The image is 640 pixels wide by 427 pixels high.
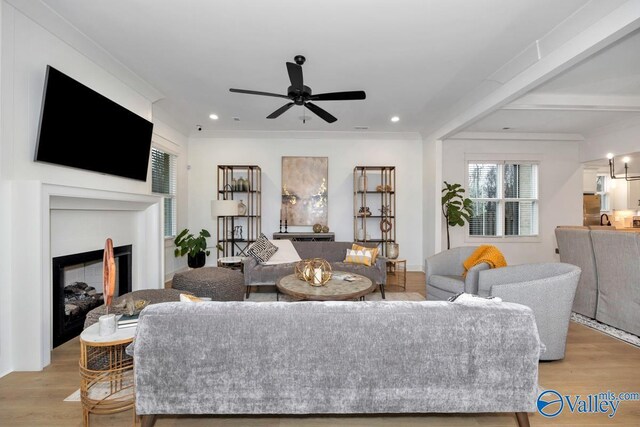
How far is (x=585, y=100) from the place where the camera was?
4012 mm

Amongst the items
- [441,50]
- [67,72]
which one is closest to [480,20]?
[441,50]

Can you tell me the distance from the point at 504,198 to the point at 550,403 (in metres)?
4.96

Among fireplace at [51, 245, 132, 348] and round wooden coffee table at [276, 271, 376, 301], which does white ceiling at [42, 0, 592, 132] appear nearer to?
fireplace at [51, 245, 132, 348]

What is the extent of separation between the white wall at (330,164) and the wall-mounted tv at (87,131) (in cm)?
229

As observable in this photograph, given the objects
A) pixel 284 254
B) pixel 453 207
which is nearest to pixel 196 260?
pixel 284 254

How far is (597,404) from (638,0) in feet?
8.93

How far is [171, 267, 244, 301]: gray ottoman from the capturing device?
3.12 meters

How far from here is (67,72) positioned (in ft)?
8.75

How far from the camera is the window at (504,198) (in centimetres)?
595

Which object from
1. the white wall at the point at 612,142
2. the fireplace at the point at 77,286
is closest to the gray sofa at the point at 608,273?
the white wall at the point at 612,142

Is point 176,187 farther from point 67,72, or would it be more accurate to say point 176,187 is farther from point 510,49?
point 510,49

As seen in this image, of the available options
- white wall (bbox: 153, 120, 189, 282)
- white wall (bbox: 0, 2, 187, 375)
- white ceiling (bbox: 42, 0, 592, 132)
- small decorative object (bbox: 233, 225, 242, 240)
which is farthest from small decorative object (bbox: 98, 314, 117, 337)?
small decorative object (bbox: 233, 225, 242, 240)

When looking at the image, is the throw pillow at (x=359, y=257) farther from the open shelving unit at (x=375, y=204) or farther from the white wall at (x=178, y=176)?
the white wall at (x=178, y=176)
